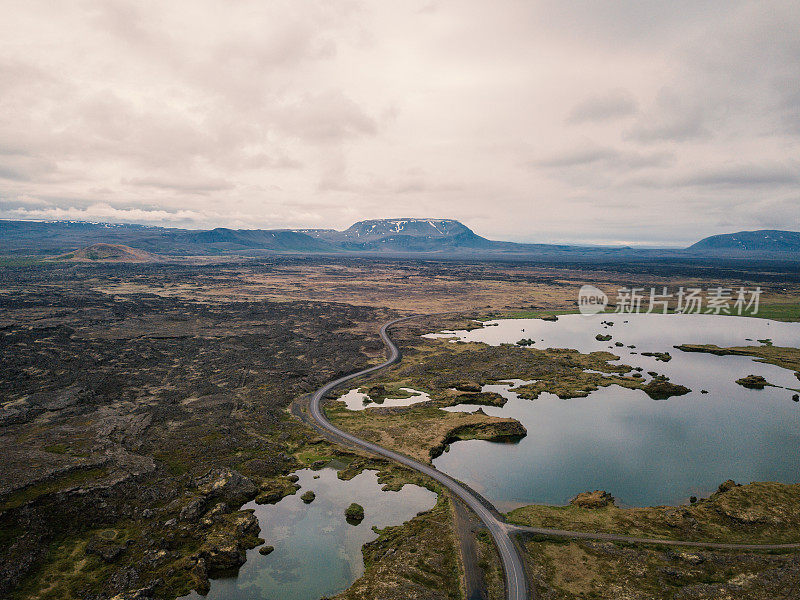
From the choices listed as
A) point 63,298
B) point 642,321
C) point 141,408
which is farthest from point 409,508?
point 63,298

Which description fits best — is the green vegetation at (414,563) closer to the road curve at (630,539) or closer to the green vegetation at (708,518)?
the road curve at (630,539)

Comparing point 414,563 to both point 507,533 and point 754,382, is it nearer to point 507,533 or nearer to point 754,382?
point 507,533

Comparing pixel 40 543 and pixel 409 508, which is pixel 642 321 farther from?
pixel 40 543

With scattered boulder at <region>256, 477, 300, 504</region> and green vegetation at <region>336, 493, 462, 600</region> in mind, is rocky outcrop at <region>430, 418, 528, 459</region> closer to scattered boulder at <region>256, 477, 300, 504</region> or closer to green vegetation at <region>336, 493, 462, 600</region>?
green vegetation at <region>336, 493, 462, 600</region>

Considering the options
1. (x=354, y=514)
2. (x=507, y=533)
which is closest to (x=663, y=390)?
(x=507, y=533)

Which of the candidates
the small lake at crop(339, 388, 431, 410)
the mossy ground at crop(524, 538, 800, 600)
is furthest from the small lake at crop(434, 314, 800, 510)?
the mossy ground at crop(524, 538, 800, 600)
